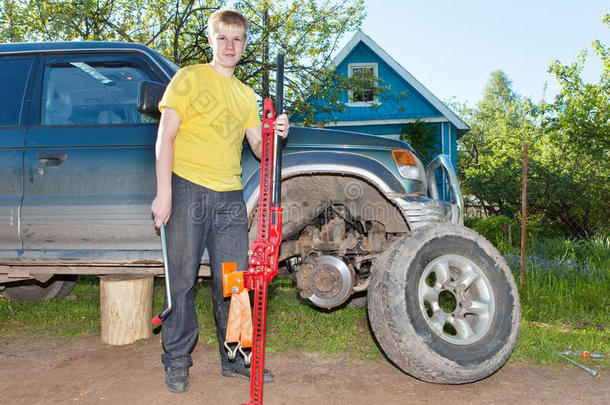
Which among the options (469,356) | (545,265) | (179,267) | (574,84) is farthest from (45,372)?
Answer: (574,84)

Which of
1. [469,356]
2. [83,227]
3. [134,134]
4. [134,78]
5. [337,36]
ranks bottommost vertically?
[469,356]

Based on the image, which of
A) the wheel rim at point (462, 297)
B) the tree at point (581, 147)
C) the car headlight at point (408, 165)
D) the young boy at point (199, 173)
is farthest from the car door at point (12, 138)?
the tree at point (581, 147)

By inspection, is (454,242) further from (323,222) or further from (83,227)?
(83,227)

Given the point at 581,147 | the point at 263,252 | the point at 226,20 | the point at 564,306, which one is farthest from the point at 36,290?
the point at 581,147

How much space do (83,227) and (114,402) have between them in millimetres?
1202

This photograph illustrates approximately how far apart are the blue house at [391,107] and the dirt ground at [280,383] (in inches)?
490

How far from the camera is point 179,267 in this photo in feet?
9.25

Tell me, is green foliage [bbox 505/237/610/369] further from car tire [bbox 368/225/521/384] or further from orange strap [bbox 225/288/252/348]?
orange strap [bbox 225/288/252/348]

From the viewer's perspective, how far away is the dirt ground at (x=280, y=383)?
2781 mm

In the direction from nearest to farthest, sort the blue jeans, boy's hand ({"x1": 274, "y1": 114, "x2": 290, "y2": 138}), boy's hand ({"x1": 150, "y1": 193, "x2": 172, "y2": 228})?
boy's hand ({"x1": 274, "y1": 114, "x2": 290, "y2": 138})
boy's hand ({"x1": 150, "y1": 193, "x2": 172, "y2": 228})
the blue jeans

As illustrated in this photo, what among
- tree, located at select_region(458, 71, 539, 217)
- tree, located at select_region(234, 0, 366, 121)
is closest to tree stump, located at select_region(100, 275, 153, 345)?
tree, located at select_region(234, 0, 366, 121)

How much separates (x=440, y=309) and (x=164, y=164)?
188 centimetres

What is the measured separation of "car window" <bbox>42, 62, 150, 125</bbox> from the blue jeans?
1124 millimetres

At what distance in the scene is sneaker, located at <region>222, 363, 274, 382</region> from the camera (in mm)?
3049
